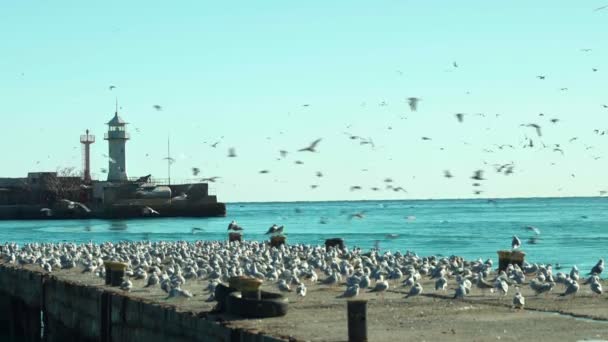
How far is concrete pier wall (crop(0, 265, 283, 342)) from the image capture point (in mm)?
18938

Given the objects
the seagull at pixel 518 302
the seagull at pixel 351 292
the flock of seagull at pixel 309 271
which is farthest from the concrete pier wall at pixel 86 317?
the seagull at pixel 518 302

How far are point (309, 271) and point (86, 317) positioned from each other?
5.57 m

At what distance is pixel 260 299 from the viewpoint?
19.6m

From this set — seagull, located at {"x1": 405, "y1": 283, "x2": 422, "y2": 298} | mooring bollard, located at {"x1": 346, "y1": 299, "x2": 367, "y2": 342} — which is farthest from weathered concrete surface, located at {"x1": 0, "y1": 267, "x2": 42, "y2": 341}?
mooring bollard, located at {"x1": 346, "y1": 299, "x2": 367, "y2": 342}

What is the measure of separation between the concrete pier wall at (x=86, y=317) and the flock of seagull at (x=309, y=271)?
1.03 meters

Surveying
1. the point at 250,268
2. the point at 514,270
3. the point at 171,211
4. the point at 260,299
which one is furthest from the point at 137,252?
the point at 171,211

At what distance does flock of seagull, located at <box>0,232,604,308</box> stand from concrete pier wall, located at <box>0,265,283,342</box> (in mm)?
1031

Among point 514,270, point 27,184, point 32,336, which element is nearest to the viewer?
point 514,270

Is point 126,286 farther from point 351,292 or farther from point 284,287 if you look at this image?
point 351,292

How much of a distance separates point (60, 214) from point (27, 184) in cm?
653

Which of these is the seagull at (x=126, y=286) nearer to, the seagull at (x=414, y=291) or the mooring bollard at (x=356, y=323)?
the seagull at (x=414, y=291)

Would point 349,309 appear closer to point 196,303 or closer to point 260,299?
point 260,299

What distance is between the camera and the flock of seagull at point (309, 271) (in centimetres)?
2364

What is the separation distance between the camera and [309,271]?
2789 centimetres
